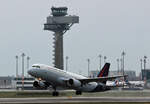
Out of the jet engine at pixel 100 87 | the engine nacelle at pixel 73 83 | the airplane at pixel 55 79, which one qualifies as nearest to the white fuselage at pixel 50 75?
the airplane at pixel 55 79

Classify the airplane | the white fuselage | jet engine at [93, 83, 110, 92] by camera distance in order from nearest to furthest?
the white fuselage → the airplane → jet engine at [93, 83, 110, 92]

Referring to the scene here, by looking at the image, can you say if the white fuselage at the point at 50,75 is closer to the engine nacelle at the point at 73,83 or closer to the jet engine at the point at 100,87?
the engine nacelle at the point at 73,83

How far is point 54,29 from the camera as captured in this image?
19912 centimetres

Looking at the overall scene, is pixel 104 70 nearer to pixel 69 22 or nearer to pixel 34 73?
pixel 34 73

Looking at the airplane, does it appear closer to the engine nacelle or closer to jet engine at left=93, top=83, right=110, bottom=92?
the engine nacelle

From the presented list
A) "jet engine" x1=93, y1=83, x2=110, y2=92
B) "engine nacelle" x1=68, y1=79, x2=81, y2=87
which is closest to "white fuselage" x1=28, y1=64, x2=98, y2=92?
"engine nacelle" x1=68, y1=79, x2=81, y2=87

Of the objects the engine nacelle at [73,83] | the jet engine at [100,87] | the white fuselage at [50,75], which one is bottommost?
the jet engine at [100,87]

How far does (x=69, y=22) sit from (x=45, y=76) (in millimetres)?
126690

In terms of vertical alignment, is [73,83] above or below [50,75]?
below

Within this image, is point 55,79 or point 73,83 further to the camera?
point 55,79

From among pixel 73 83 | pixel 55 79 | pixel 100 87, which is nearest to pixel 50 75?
pixel 55 79

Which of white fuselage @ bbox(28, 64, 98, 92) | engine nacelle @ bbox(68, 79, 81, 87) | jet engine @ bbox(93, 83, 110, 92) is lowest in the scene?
jet engine @ bbox(93, 83, 110, 92)

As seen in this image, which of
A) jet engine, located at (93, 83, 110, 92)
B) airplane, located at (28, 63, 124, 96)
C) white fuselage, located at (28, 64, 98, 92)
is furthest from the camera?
jet engine, located at (93, 83, 110, 92)

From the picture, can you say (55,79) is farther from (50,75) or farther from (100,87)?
(100,87)
